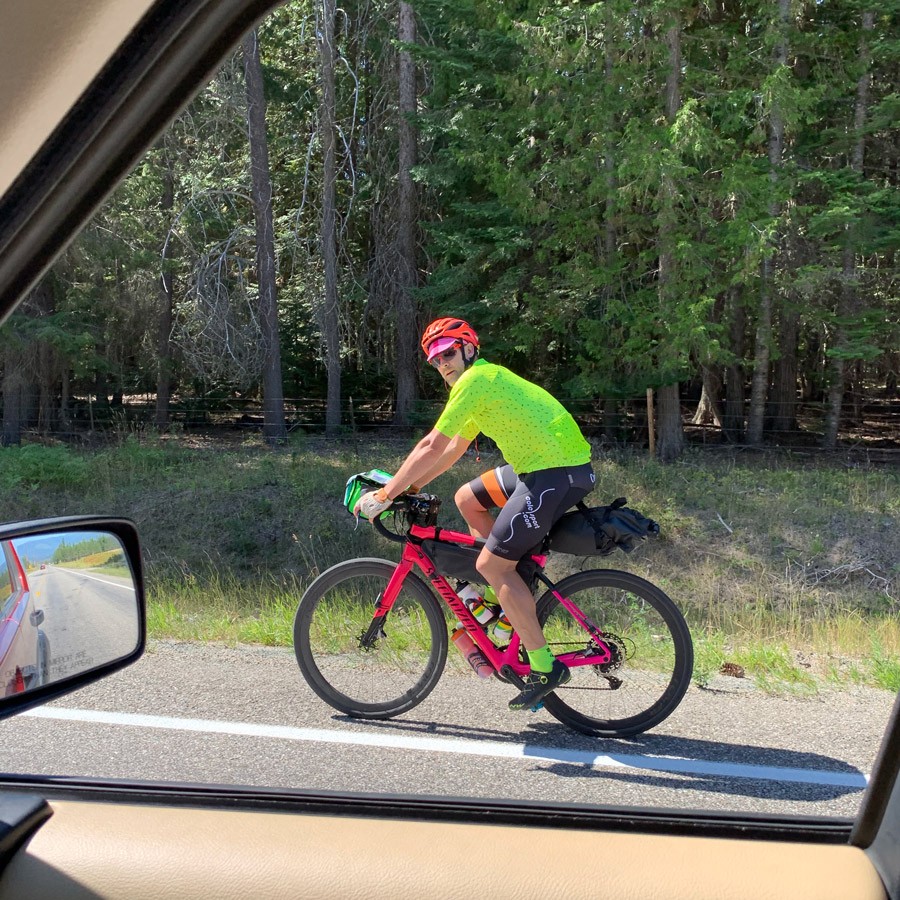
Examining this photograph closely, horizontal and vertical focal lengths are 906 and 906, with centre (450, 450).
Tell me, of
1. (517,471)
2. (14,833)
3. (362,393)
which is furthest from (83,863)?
(362,393)

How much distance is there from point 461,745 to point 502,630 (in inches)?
26.5

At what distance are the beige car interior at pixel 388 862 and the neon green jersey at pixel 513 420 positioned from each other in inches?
111

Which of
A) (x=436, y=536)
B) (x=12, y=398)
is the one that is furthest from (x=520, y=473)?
(x=12, y=398)

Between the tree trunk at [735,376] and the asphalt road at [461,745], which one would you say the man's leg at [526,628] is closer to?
the asphalt road at [461,745]

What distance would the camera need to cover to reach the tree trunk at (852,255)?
16438 mm

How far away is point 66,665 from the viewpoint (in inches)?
69.2

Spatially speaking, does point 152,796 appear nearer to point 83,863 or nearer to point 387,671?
point 83,863

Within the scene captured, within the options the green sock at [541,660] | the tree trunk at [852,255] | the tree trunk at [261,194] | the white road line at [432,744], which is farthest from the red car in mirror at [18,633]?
the tree trunk at [852,255]

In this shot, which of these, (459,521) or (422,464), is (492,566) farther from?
(459,521)

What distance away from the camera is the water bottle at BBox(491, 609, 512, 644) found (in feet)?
15.3

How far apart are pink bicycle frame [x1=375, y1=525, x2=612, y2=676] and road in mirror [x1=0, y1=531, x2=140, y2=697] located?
274 cm

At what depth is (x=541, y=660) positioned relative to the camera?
446cm

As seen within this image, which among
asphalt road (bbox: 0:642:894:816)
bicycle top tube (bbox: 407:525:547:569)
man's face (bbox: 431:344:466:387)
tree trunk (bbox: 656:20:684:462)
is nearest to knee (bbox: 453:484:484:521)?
bicycle top tube (bbox: 407:525:547:569)

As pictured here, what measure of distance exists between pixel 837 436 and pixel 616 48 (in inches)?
349
